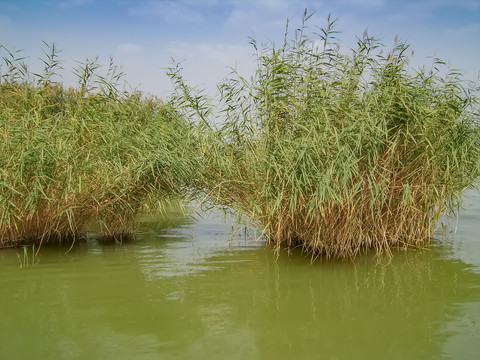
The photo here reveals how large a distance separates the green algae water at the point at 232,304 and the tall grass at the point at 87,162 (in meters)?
0.40

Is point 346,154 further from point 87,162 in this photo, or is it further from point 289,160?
point 87,162

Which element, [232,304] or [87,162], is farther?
[87,162]

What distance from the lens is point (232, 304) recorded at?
13.4 feet

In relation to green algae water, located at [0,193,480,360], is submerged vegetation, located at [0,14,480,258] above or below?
above

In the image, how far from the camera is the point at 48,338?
3361 millimetres

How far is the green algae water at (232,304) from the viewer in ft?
10.6

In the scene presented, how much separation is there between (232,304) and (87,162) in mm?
2619

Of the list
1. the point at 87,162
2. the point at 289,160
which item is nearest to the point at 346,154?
the point at 289,160

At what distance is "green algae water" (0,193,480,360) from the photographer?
128 inches

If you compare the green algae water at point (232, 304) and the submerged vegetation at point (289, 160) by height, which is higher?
the submerged vegetation at point (289, 160)

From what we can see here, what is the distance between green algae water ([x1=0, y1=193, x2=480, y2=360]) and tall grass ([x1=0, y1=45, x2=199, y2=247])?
15.6 inches

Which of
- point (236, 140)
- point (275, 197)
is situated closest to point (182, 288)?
point (275, 197)

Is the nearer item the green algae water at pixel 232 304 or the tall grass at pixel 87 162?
the green algae water at pixel 232 304

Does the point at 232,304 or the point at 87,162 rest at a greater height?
the point at 87,162
